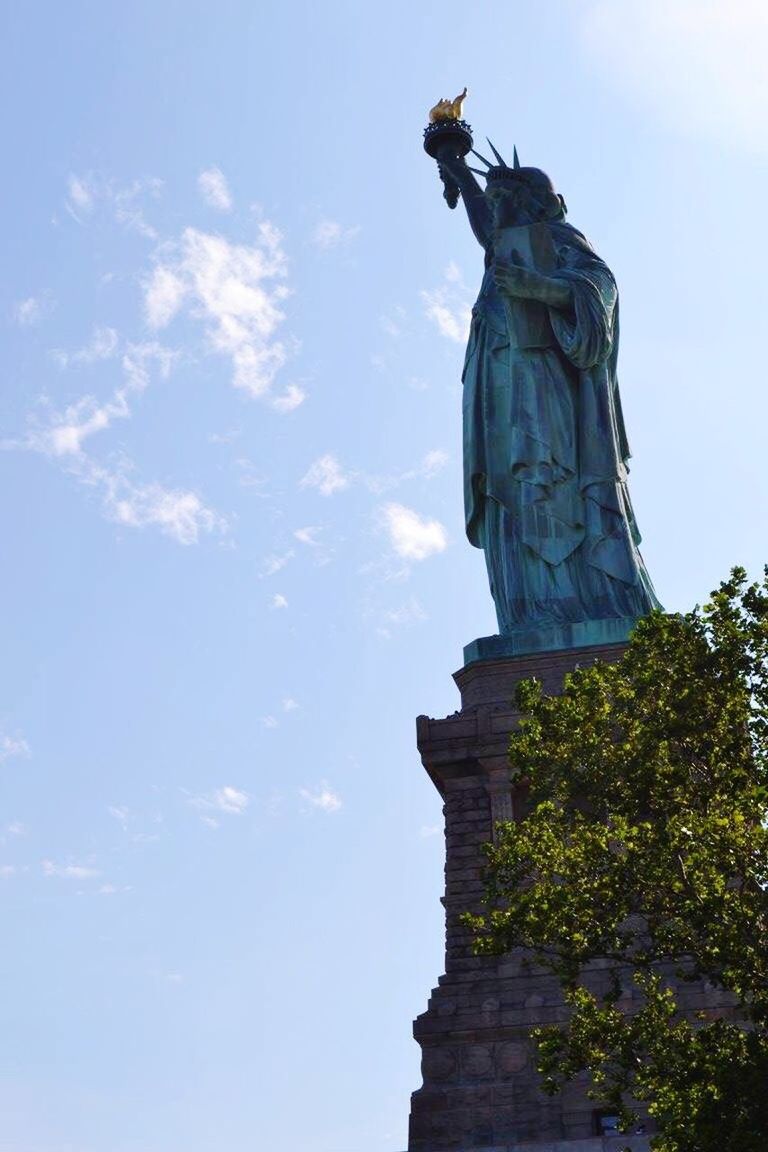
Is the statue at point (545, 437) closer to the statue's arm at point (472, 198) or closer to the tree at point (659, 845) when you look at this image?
the statue's arm at point (472, 198)

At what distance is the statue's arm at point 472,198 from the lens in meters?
28.8

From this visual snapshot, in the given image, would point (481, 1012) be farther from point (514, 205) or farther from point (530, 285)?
point (514, 205)

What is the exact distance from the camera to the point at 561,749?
52.3 ft

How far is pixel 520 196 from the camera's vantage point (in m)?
27.4

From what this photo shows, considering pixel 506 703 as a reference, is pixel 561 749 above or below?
below

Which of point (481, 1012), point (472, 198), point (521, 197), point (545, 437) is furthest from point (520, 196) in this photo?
point (481, 1012)

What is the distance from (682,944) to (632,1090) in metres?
2.13

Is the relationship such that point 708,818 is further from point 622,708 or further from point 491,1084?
point 491,1084

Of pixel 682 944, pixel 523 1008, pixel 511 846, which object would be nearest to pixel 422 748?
pixel 523 1008

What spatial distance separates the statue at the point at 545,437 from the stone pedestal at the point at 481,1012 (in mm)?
1578

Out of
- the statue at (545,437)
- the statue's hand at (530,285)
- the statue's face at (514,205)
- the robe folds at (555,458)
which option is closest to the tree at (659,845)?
the statue at (545,437)

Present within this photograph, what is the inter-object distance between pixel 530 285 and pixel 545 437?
2.50 metres

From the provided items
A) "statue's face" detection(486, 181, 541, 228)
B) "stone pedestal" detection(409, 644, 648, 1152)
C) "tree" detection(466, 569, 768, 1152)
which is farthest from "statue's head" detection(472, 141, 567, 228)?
"tree" detection(466, 569, 768, 1152)

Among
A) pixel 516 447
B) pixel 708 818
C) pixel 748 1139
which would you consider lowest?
pixel 748 1139
